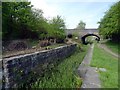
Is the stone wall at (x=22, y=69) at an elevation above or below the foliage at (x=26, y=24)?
below

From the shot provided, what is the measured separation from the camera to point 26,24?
29.8 metres

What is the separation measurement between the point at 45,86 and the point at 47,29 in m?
26.9

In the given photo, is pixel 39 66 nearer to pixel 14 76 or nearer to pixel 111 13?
pixel 14 76

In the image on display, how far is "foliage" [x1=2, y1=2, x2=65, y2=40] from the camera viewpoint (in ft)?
89.1

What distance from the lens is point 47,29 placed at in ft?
108

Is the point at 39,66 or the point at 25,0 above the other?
the point at 25,0

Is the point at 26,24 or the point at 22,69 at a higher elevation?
the point at 26,24

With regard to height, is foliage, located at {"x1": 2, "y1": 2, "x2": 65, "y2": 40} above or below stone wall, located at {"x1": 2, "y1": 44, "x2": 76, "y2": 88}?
above

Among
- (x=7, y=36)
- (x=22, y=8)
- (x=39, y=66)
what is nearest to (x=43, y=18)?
(x=22, y=8)

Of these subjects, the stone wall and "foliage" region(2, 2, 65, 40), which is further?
"foliage" region(2, 2, 65, 40)

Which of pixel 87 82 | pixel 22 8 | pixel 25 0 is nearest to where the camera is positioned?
pixel 87 82

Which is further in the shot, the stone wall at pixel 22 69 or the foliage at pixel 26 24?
the foliage at pixel 26 24

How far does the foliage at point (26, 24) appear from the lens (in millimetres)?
27156

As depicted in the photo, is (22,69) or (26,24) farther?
(26,24)
